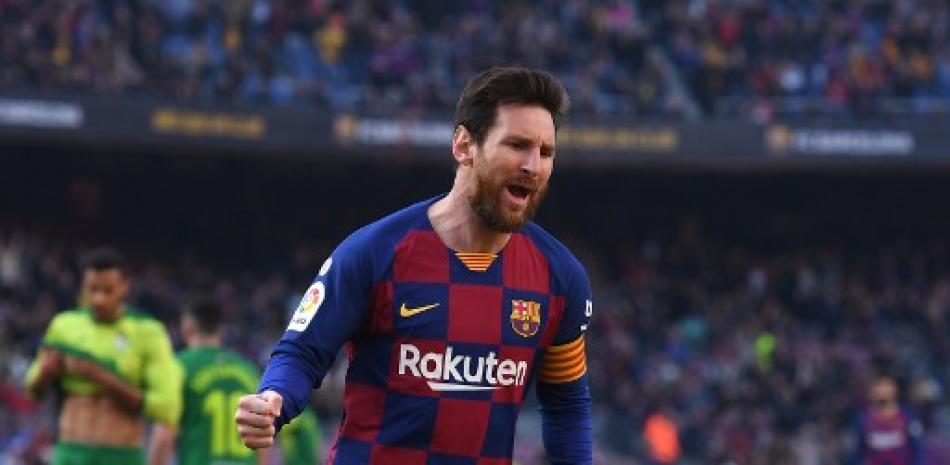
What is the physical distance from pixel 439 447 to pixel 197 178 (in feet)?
81.6

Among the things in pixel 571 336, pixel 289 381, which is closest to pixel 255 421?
pixel 289 381

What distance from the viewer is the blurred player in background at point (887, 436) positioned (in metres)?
14.5

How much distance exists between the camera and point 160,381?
9.25m

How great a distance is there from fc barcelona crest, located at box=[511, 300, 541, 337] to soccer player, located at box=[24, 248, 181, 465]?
468cm

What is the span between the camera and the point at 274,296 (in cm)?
2572

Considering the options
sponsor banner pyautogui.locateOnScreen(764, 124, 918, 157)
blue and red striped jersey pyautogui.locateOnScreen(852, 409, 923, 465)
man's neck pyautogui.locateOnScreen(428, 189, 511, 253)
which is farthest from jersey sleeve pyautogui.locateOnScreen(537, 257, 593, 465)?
sponsor banner pyautogui.locateOnScreen(764, 124, 918, 157)

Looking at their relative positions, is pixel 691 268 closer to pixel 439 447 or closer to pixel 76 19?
pixel 76 19

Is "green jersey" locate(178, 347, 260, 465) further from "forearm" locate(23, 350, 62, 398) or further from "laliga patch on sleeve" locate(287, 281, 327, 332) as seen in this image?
"laliga patch on sleeve" locate(287, 281, 327, 332)

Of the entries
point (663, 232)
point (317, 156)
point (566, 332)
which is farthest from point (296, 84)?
point (566, 332)

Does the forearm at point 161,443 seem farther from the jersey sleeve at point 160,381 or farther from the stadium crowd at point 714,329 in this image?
the stadium crowd at point 714,329

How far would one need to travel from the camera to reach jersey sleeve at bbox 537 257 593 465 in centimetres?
502

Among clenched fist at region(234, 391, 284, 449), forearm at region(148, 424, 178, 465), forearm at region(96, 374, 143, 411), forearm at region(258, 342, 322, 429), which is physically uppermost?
forearm at region(258, 342, 322, 429)

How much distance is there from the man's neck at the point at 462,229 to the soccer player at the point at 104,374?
182 inches

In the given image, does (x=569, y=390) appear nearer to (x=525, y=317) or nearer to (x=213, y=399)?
(x=525, y=317)
